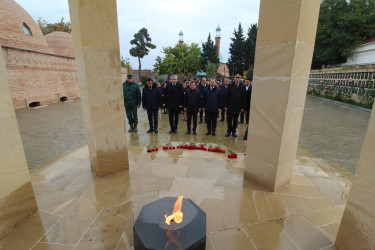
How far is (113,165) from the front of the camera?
11.8ft

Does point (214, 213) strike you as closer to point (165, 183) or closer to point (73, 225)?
point (165, 183)

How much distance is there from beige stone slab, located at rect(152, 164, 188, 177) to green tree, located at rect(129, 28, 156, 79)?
4280 cm

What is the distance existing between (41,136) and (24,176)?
226 inches

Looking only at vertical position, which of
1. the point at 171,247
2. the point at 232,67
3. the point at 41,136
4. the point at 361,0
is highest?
the point at 361,0

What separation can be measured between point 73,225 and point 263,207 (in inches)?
96.9

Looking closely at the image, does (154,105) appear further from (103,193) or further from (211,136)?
(103,193)

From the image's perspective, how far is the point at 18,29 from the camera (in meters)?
13.8

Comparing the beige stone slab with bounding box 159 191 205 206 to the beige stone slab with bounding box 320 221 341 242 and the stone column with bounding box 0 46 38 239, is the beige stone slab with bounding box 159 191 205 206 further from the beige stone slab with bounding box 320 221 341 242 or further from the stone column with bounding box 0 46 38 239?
the stone column with bounding box 0 46 38 239

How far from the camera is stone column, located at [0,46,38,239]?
6.97ft

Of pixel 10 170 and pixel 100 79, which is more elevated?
pixel 100 79

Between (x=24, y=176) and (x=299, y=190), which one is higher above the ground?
(x=24, y=176)

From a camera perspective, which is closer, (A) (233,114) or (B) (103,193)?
(B) (103,193)

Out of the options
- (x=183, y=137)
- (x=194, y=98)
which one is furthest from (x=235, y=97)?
(x=183, y=137)

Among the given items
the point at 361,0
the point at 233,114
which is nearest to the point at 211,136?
the point at 233,114
